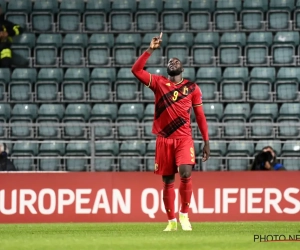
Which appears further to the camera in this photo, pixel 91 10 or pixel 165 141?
pixel 91 10

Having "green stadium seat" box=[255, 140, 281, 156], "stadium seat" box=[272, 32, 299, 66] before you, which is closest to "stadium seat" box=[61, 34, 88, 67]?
"stadium seat" box=[272, 32, 299, 66]

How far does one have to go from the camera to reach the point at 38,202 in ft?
54.1

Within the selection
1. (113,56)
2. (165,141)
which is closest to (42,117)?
(113,56)

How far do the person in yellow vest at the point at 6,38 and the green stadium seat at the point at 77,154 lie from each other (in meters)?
3.94

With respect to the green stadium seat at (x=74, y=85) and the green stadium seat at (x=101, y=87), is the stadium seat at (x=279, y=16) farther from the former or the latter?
the green stadium seat at (x=74, y=85)

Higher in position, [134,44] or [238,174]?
[134,44]

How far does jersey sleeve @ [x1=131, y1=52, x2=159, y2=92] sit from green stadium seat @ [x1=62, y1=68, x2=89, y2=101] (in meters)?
9.09

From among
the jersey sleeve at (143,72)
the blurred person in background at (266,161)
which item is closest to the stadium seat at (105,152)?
the blurred person in background at (266,161)

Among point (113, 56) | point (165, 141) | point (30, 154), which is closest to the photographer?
point (165, 141)

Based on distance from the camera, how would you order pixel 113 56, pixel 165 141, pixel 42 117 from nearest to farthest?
pixel 165 141, pixel 42 117, pixel 113 56

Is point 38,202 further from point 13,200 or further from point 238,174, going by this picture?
point 238,174

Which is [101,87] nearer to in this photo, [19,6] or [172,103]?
[19,6]

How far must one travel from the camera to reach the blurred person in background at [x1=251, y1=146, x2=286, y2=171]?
54.7 feet

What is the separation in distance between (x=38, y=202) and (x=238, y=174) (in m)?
3.55
